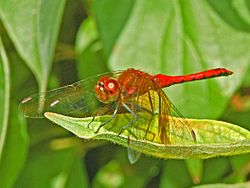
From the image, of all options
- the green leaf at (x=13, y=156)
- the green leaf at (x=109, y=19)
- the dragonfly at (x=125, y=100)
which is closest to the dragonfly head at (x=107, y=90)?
the dragonfly at (x=125, y=100)

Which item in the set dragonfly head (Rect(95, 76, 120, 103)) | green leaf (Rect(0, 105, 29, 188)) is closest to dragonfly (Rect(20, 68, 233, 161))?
dragonfly head (Rect(95, 76, 120, 103))

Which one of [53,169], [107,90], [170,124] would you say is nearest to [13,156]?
[53,169]

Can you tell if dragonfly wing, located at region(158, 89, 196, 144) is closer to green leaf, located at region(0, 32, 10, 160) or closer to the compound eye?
the compound eye

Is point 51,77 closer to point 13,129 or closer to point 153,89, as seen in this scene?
point 13,129

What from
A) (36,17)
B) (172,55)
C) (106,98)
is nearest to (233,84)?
(172,55)

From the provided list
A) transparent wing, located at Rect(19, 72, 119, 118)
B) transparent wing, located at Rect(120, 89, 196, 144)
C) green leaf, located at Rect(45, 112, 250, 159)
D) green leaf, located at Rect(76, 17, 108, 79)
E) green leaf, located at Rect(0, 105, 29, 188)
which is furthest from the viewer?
green leaf, located at Rect(76, 17, 108, 79)

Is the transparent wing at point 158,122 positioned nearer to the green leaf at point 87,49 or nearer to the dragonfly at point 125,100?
the dragonfly at point 125,100
